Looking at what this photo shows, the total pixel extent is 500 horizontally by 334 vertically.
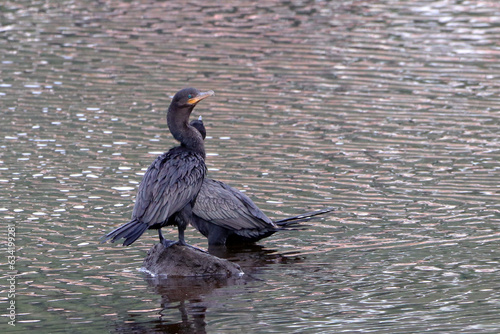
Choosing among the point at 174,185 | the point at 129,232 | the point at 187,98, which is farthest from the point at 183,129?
the point at 129,232

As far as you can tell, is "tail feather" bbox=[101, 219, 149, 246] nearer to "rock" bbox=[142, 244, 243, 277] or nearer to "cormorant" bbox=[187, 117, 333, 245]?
"rock" bbox=[142, 244, 243, 277]

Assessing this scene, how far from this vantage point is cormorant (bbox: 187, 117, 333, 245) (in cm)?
1028

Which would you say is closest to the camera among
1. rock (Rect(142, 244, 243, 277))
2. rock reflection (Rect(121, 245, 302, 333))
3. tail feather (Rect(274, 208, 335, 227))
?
rock reflection (Rect(121, 245, 302, 333))

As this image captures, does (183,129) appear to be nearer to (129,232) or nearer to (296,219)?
(129,232)

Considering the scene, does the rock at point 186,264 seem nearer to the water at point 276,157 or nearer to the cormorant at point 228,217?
the water at point 276,157

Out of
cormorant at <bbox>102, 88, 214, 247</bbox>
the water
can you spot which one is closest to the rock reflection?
the water

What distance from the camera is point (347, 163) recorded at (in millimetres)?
12898

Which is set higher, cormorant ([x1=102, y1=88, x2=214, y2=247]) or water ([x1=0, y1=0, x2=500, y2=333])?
cormorant ([x1=102, y1=88, x2=214, y2=247])

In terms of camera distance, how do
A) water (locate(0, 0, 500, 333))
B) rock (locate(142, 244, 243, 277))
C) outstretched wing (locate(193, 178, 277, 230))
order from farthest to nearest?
1. outstretched wing (locate(193, 178, 277, 230))
2. rock (locate(142, 244, 243, 277))
3. water (locate(0, 0, 500, 333))

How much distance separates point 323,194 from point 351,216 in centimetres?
79

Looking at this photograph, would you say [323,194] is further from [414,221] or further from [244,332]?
[244,332]

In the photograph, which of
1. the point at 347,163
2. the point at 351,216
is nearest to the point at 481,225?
the point at 351,216

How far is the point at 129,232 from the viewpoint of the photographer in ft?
28.9

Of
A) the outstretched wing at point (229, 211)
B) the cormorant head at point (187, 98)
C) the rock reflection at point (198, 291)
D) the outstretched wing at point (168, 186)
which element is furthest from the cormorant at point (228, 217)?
the cormorant head at point (187, 98)
